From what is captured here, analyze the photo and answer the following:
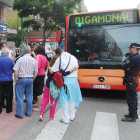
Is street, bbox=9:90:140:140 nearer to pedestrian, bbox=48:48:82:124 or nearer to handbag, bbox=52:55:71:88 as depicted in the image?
pedestrian, bbox=48:48:82:124

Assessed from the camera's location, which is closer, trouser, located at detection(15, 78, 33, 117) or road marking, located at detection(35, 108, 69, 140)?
road marking, located at detection(35, 108, 69, 140)

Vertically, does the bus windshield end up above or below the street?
above

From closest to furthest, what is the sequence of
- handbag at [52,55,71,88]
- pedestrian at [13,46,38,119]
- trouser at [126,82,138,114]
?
handbag at [52,55,71,88] → pedestrian at [13,46,38,119] → trouser at [126,82,138,114]

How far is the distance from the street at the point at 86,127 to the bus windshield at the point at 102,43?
1720 mm

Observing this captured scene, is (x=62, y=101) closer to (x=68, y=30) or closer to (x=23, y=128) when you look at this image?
(x=23, y=128)

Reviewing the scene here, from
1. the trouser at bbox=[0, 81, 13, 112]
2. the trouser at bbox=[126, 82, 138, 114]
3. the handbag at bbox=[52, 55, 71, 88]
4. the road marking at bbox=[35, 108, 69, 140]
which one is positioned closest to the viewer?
the road marking at bbox=[35, 108, 69, 140]

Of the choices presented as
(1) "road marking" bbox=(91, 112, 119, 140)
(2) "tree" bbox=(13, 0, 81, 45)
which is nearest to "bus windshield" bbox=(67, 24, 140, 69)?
(1) "road marking" bbox=(91, 112, 119, 140)

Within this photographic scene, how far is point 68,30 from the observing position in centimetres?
714

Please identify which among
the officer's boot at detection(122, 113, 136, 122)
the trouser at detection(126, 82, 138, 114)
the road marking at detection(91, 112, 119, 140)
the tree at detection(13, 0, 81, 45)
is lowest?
the road marking at detection(91, 112, 119, 140)

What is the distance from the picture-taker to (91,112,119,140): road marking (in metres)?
3.78

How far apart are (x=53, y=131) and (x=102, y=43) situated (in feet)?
12.5

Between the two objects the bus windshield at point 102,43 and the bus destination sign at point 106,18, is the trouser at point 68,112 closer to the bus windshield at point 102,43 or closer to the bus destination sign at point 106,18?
the bus windshield at point 102,43

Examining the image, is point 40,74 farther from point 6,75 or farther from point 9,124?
point 9,124

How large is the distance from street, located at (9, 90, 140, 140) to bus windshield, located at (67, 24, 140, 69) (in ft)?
5.64
